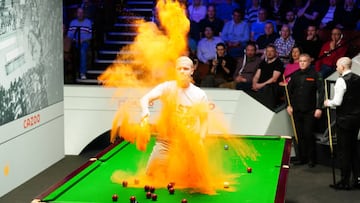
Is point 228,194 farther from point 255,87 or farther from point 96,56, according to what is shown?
point 96,56

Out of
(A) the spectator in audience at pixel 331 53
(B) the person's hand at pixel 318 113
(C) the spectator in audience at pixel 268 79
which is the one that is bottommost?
(B) the person's hand at pixel 318 113

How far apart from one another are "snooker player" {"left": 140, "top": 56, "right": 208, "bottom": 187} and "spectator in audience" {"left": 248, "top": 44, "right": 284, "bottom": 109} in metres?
3.93

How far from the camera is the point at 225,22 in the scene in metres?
11.6

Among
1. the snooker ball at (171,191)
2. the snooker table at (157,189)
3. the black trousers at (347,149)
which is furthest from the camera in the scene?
the black trousers at (347,149)

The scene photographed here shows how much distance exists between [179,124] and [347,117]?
9.45 ft

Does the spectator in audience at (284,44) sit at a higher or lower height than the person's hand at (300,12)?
lower

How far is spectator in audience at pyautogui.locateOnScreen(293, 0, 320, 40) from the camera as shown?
36.3ft

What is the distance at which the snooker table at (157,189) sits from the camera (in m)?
5.39

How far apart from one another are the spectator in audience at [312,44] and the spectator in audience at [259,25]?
91cm

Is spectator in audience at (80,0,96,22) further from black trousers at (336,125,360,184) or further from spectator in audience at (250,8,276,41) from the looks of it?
black trousers at (336,125,360,184)

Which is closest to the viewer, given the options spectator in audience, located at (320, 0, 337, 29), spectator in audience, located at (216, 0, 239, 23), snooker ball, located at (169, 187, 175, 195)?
snooker ball, located at (169, 187, 175, 195)

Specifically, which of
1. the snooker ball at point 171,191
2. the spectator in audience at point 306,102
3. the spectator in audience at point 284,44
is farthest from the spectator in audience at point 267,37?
the snooker ball at point 171,191

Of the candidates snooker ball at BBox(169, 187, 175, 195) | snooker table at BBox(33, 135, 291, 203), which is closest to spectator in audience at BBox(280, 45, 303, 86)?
snooker table at BBox(33, 135, 291, 203)

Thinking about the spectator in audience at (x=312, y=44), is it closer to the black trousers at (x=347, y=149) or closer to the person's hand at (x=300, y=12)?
the person's hand at (x=300, y=12)
